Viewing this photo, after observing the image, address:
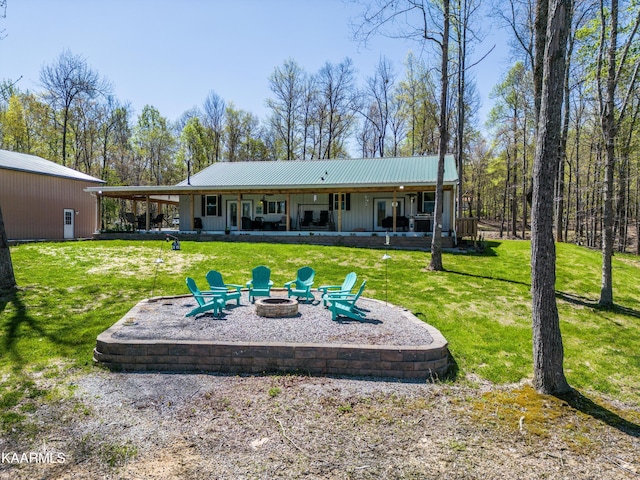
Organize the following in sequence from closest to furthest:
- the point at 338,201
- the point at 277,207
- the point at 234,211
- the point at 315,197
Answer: the point at 315,197 < the point at 338,201 < the point at 277,207 < the point at 234,211

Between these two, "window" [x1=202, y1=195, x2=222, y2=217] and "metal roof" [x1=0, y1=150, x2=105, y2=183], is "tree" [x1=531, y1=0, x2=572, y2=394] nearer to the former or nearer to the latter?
"window" [x1=202, y1=195, x2=222, y2=217]

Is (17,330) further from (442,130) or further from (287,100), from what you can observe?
(287,100)

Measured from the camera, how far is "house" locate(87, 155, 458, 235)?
679 inches

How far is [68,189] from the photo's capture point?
2134 cm

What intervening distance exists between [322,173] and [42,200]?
15259 mm

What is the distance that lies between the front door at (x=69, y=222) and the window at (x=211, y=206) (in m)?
8.17

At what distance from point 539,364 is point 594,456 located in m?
1.17

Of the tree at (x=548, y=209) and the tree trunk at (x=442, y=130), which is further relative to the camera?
the tree trunk at (x=442, y=130)

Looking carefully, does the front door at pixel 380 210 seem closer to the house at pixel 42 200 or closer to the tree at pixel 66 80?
the house at pixel 42 200

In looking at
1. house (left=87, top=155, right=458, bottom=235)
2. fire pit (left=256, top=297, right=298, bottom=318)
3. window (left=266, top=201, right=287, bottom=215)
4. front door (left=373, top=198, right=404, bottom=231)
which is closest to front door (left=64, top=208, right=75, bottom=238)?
house (left=87, top=155, right=458, bottom=235)

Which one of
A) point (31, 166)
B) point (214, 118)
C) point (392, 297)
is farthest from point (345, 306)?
point (214, 118)

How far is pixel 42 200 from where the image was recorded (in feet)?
65.0

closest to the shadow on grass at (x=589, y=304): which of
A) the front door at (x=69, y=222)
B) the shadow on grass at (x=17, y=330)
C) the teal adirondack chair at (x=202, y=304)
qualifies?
the teal adirondack chair at (x=202, y=304)

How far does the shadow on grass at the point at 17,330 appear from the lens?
523 cm
